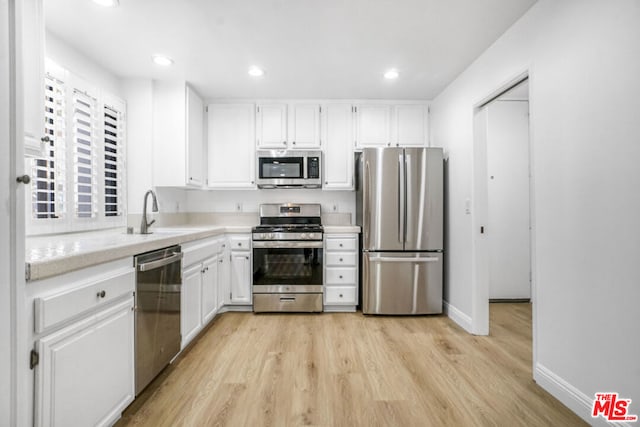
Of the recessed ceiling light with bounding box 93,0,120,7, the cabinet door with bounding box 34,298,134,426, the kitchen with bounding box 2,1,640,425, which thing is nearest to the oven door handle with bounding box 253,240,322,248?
the cabinet door with bounding box 34,298,134,426

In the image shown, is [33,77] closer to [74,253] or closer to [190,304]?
[74,253]

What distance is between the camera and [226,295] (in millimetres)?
3295

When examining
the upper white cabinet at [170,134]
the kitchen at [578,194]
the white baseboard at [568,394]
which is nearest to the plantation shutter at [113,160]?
the upper white cabinet at [170,134]

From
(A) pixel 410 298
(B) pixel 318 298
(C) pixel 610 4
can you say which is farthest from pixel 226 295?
(C) pixel 610 4

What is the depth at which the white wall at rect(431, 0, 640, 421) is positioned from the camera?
1370 millimetres

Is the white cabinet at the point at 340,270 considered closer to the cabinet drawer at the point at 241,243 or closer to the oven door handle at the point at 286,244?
the oven door handle at the point at 286,244

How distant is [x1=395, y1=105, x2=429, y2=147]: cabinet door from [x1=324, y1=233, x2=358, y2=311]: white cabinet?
1.38 meters

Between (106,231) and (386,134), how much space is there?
3.07m

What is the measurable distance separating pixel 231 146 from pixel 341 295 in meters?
2.19

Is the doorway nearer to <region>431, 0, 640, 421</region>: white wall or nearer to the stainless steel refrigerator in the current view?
the stainless steel refrigerator

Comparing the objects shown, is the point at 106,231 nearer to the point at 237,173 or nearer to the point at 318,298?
the point at 237,173

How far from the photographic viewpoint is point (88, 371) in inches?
51.7
